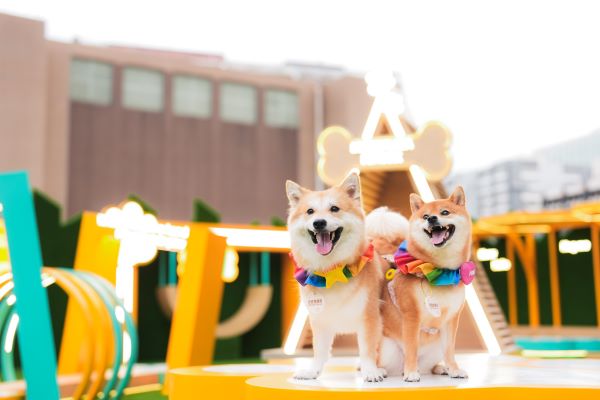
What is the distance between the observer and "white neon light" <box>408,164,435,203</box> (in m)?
8.73

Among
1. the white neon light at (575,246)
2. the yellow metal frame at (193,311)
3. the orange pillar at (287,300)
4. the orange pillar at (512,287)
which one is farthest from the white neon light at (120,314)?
the orange pillar at (512,287)

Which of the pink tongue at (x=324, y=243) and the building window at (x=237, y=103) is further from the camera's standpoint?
the building window at (x=237, y=103)

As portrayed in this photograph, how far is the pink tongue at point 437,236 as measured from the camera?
433 centimetres

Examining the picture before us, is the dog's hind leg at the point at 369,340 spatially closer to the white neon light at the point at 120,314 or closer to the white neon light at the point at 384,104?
the white neon light at the point at 120,314

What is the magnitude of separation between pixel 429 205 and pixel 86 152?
19791 mm

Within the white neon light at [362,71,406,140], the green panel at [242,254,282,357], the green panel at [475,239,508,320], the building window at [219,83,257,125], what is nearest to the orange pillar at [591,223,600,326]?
the green panel at [475,239,508,320]

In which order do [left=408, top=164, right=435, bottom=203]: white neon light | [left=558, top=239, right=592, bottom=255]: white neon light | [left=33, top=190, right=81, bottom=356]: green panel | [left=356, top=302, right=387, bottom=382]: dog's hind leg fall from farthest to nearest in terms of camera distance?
[left=558, top=239, right=592, bottom=255]: white neon light, [left=33, top=190, right=81, bottom=356]: green panel, [left=408, top=164, right=435, bottom=203]: white neon light, [left=356, top=302, right=387, bottom=382]: dog's hind leg

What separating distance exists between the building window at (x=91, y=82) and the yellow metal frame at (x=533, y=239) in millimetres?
12972

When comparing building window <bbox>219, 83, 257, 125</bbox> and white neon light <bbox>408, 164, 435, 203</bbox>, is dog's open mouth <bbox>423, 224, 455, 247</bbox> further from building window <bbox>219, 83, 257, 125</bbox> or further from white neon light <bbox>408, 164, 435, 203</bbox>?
building window <bbox>219, 83, 257, 125</bbox>

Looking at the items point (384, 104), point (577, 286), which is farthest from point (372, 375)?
point (577, 286)

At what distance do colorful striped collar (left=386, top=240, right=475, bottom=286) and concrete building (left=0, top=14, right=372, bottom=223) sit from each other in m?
18.3

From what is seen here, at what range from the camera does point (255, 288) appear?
12914 millimetres

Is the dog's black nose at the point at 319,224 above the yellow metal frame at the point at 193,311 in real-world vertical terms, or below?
above

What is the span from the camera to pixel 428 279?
14.2ft
